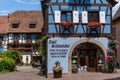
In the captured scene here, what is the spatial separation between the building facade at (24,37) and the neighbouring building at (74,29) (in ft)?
109

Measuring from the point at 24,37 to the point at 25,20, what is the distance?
3880 millimetres

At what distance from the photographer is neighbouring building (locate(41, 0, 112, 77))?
973 inches

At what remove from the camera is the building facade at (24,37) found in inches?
2301

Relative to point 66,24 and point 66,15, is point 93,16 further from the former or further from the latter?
point 66,24

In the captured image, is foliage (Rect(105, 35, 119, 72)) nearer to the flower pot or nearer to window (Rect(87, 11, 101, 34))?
window (Rect(87, 11, 101, 34))

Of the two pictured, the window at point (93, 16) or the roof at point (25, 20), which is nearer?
the window at point (93, 16)

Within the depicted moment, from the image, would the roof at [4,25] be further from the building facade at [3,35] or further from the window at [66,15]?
the window at [66,15]

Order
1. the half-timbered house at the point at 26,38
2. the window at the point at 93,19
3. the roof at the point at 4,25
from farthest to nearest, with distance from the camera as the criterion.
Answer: the roof at the point at 4,25
the half-timbered house at the point at 26,38
the window at the point at 93,19

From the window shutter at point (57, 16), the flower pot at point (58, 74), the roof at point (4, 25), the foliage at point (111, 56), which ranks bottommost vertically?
the flower pot at point (58, 74)

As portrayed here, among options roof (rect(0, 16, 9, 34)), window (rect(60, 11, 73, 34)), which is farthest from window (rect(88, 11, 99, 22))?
roof (rect(0, 16, 9, 34))

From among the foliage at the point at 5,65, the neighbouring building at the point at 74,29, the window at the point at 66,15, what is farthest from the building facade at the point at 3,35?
the window at the point at 66,15

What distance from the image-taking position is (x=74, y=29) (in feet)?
82.4

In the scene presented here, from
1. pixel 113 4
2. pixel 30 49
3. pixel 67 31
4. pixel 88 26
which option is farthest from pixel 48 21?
pixel 30 49

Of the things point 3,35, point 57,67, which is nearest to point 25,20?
point 3,35
